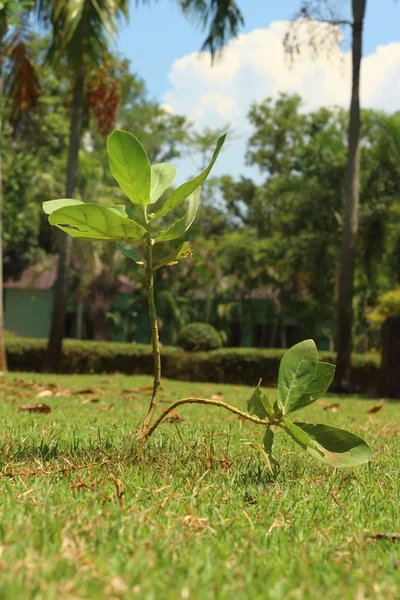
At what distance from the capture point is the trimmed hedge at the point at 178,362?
605 inches

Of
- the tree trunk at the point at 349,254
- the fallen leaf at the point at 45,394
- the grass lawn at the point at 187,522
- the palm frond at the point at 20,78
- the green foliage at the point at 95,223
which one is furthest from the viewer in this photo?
the palm frond at the point at 20,78

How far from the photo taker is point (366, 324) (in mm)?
31469

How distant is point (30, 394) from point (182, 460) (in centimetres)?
432

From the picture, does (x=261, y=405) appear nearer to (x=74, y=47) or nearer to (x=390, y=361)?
(x=390, y=361)

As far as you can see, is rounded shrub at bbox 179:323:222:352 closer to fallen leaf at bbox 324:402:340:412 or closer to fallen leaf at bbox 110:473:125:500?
fallen leaf at bbox 324:402:340:412

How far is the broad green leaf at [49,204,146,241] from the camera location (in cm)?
218

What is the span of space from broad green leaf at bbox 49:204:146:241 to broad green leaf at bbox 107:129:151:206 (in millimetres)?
149

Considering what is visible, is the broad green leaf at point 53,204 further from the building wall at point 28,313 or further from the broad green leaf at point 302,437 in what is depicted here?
the building wall at point 28,313

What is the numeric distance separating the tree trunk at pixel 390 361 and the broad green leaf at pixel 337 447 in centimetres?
951

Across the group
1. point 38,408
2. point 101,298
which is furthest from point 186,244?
point 101,298

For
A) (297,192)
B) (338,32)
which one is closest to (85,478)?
(338,32)

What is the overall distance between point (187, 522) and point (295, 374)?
2.61ft

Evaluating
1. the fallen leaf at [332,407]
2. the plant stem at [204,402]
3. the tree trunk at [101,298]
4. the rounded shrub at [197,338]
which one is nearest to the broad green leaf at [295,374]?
the plant stem at [204,402]

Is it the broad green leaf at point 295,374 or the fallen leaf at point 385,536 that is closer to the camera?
the fallen leaf at point 385,536
